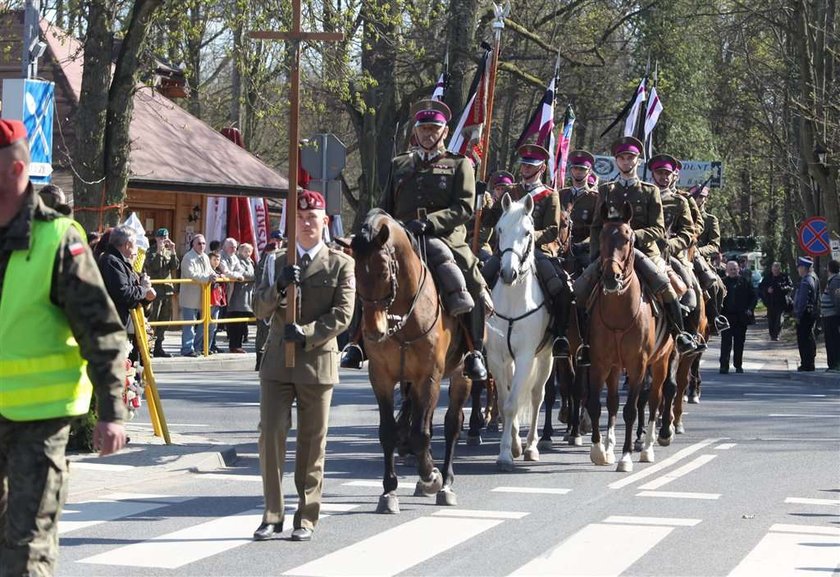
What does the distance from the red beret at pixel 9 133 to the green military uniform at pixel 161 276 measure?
20.4 m

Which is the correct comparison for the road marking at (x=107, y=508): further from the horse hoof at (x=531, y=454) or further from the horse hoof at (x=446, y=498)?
the horse hoof at (x=531, y=454)

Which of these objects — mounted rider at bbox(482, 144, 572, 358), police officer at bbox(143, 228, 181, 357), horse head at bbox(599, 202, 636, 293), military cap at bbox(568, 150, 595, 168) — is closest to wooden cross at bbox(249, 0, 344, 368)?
horse head at bbox(599, 202, 636, 293)

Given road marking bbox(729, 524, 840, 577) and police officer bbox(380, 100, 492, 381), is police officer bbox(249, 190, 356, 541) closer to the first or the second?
police officer bbox(380, 100, 492, 381)

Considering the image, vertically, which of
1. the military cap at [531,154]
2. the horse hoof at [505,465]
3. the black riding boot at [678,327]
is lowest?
the horse hoof at [505,465]

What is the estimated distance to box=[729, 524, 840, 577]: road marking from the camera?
8.77m

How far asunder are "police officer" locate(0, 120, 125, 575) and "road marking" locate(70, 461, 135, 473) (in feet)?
22.2

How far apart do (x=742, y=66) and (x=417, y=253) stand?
46.2 meters

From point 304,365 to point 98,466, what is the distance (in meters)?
4.05

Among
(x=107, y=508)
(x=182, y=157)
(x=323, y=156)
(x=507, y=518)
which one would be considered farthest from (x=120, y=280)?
(x=182, y=157)

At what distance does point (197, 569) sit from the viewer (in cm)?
857

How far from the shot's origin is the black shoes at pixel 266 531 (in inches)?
372

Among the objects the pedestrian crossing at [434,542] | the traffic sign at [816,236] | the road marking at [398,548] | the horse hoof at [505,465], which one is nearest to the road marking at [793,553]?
the pedestrian crossing at [434,542]

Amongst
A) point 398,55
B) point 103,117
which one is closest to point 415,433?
point 103,117

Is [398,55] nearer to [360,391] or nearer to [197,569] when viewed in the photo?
[360,391]
